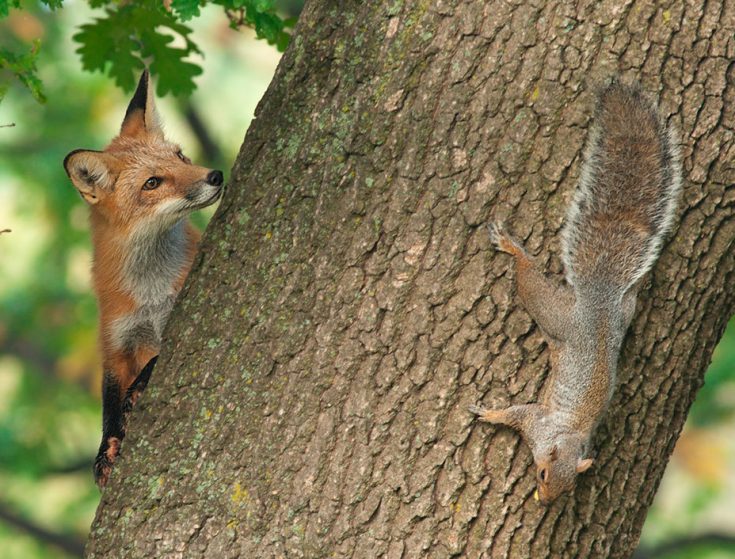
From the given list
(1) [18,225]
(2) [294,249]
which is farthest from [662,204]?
→ (1) [18,225]

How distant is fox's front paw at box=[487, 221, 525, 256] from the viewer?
3.33m

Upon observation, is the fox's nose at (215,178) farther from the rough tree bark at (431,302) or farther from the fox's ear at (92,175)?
the rough tree bark at (431,302)

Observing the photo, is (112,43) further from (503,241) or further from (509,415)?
(509,415)

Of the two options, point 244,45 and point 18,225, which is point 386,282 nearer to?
point 18,225

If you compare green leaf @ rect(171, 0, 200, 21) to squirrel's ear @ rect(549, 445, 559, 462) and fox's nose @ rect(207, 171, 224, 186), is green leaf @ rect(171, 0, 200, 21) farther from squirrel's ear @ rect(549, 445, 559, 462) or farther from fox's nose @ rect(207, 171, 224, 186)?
squirrel's ear @ rect(549, 445, 559, 462)

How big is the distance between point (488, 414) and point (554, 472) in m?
0.32

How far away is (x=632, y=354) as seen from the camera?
3596 millimetres

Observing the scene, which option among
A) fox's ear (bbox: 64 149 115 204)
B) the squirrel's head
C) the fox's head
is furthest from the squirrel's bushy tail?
fox's ear (bbox: 64 149 115 204)

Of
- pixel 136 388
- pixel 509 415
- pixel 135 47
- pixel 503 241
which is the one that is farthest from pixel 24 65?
pixel 509 415

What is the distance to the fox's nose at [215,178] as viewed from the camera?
5.14 meters

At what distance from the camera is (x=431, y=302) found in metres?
3.41

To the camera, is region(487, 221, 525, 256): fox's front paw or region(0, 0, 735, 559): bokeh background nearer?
region(487, 221, 525, 256): fox's front paw

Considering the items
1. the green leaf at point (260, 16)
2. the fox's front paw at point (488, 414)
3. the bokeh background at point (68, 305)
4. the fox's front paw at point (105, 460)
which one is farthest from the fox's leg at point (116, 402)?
the bokeh background at point (68, 305)

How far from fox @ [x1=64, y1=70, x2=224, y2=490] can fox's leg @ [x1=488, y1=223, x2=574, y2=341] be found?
2333 millimetres
